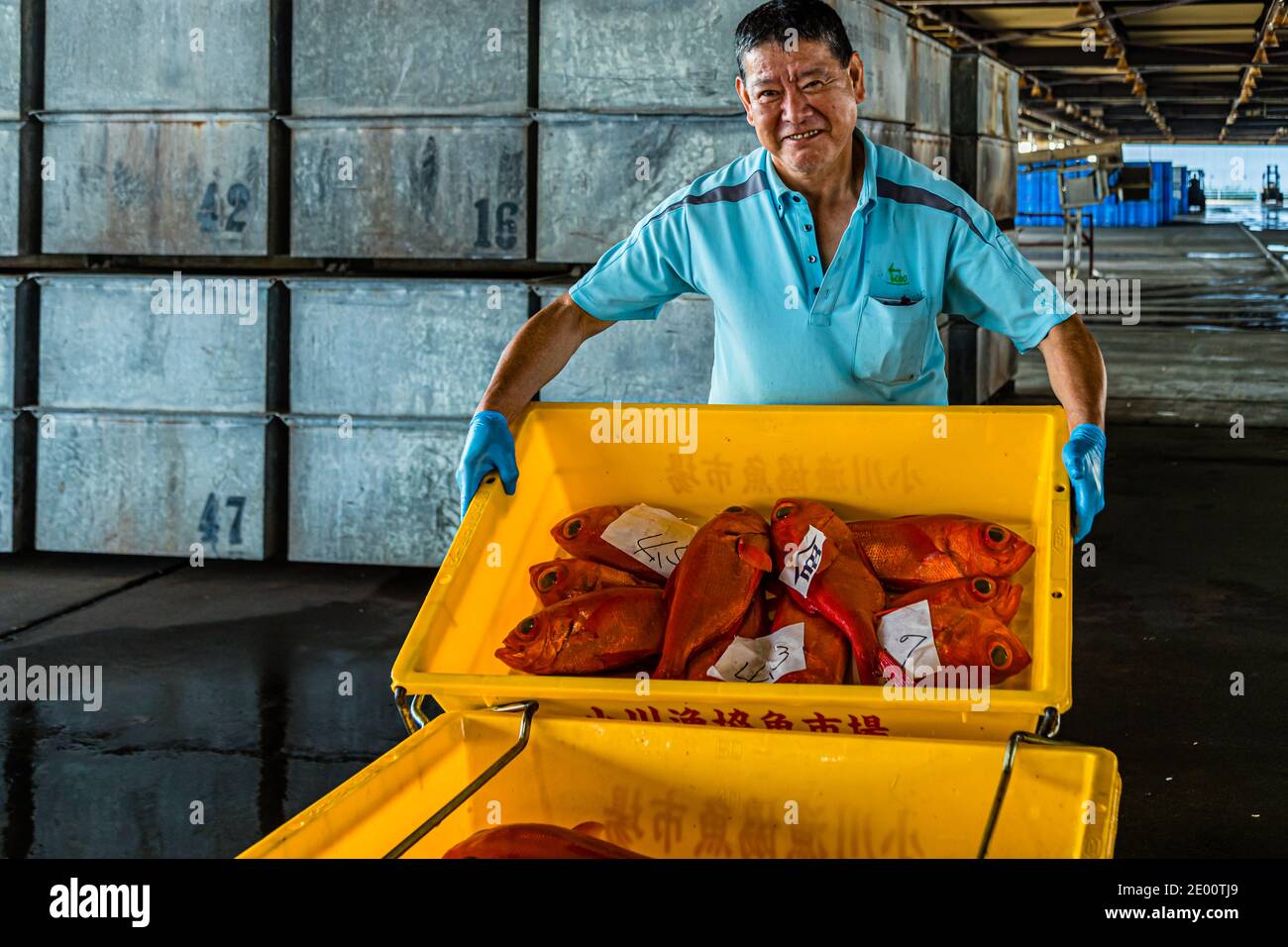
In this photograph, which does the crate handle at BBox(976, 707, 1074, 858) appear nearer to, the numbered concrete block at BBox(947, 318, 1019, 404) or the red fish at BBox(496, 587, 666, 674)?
the red fish at BBox(496, 587, 666, 674)

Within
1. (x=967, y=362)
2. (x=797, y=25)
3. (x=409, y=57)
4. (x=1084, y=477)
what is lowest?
(x=1084, y=477)

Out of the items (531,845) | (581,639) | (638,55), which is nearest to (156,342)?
(638,55)

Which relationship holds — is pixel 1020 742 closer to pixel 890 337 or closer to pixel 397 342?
pixel 890 337

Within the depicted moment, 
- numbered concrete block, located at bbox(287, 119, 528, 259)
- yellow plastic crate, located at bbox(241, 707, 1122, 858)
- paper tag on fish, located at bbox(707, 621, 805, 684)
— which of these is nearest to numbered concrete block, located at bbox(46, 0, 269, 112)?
numbered concrete block, located at bbox(287, 119, 528, 259)

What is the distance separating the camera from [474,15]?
5.93 meters

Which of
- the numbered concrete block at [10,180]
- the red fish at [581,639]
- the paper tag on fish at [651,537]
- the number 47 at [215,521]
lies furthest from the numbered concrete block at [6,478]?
the red fish at [581,639]

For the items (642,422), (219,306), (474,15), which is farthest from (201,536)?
(642,422)

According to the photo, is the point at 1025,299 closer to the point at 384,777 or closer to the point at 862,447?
the point at 862,447

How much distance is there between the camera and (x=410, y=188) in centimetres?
609

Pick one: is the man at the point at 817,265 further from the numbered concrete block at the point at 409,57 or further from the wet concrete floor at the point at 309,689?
the numbered concrete block at the point at 409,57

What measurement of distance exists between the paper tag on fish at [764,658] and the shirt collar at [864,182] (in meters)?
0.98

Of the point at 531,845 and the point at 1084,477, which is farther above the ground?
the point at 1084,477

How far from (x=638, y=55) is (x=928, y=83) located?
331 cm
